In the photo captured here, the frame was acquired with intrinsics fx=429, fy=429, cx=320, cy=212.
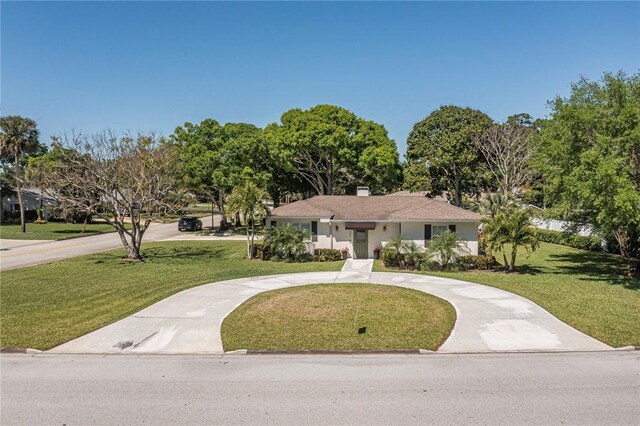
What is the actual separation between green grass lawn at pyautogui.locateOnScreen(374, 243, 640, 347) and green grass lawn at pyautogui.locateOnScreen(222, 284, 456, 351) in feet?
12.8

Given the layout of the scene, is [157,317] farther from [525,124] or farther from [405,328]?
[525,124]

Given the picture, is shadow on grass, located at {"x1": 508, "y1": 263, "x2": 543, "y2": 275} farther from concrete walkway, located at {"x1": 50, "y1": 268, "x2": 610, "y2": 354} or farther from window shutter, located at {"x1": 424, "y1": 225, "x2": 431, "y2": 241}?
concrete walkway, located at {"x1": 50, "y1": 268, "x2": 610, "y2": 354}

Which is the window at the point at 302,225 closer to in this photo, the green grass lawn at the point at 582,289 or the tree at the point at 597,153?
the green grass lawn at the point at 582,289

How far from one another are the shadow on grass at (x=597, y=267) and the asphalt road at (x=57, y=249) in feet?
97.9

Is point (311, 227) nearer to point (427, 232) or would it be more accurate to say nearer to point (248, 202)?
point (248, 202)

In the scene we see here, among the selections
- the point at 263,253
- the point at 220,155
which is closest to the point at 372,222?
the point at 263,253

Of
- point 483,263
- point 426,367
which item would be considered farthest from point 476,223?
point 426,367

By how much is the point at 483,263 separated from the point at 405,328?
1240cm

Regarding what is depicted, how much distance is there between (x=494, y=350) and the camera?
10539 mm

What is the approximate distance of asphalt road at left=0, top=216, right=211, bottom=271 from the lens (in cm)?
2549

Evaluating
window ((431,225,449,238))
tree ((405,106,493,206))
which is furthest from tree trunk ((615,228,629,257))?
tree ((405,106,493,206))

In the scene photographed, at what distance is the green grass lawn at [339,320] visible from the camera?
10.9 m

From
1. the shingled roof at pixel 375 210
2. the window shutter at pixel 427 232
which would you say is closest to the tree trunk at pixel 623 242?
the shingled roof at pixel 375 210

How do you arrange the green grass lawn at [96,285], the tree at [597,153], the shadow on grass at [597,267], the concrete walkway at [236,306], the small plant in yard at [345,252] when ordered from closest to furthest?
the concrete walkway at [236,306]
the green grass lawn at [96,285]
the tree at [597,153]
the shadow on grass at [597,267]
the small plant in yard at [345,252]
